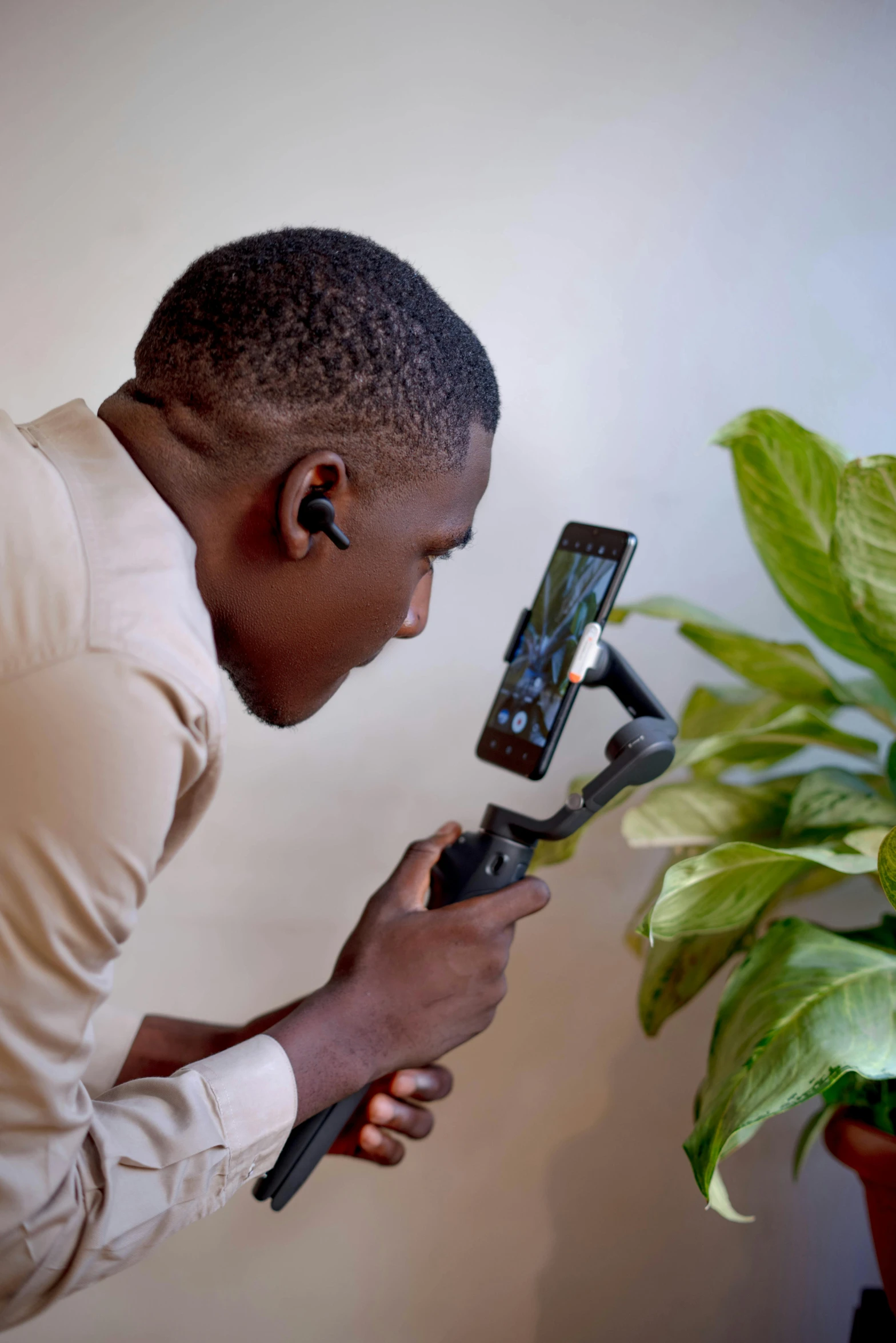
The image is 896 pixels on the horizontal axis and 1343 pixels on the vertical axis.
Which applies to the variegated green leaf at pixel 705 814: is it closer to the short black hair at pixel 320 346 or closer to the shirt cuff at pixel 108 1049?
the short black hair at pixel 320 346

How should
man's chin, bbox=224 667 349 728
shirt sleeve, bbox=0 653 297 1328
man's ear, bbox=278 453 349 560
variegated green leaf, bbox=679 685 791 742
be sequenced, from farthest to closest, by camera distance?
variegated green leaf, bbox=679 685 791 742 < man's chin, bbox=224 667 349 728 < man's ear, bbox=278 453 349 560 < shirt sleeve, bbox=0 653 297 1328

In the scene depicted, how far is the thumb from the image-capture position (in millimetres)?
804

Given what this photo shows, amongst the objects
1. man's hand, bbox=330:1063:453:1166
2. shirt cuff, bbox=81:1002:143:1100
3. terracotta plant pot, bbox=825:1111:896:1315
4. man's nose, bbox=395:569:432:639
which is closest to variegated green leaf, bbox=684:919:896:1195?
terracotta plant pot, bbox=825:1111:896:1315

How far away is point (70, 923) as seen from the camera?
536 millimetres

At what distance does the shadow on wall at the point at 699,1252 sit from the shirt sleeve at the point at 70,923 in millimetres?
698

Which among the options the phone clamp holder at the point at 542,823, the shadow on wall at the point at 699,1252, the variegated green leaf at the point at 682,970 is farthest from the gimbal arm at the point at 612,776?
the shadow on wall at the point at 699,1252

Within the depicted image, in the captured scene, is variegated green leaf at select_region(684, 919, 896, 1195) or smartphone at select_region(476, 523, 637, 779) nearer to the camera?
variegated green leaf at select_region(684, 919, 896, 1195)

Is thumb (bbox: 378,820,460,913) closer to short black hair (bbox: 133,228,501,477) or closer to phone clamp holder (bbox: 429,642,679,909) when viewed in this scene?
phone clamp holder (bbox: 429,642,679,909)

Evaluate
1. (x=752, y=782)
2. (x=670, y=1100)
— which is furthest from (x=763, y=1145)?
(x=752, y=782)

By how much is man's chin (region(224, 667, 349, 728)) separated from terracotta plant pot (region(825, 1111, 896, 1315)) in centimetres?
54

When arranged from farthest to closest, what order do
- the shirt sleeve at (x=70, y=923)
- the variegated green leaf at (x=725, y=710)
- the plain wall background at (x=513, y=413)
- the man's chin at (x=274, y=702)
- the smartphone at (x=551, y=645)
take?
the plain wall background at (x=513, y=413) < the variegated green leaf at (x=725, y=710) < the smartphone at (x=551, y=645) < the man's chin at (x=274, y=702) < the shirt sleeve at (x=70, y=923)

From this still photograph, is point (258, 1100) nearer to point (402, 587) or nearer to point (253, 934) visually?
point (402, 587)

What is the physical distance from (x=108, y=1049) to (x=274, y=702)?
0.40 meters

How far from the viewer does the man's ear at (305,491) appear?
63cm
